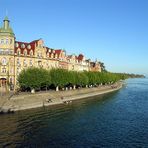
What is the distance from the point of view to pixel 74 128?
57.6m

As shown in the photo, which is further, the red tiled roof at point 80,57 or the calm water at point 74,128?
the red tiled roof at point 80,57

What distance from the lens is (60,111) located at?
78312 millimetres

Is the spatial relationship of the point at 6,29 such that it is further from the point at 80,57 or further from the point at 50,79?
the point at 80,57

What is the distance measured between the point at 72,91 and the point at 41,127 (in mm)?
57348

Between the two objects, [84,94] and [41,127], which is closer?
[41,127]

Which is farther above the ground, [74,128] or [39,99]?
[39,99]

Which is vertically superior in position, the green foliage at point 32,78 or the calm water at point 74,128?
the green foliage at point 32,78

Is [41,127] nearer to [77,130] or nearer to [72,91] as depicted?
[77,130]

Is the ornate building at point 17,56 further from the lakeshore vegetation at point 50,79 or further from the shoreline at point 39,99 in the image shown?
the shoreline at point 39,99

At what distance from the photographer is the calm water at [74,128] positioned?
Answer: 155 ft

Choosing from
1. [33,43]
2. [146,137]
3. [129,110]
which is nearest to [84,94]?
[33,43]

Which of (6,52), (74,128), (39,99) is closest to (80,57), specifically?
(6,52)

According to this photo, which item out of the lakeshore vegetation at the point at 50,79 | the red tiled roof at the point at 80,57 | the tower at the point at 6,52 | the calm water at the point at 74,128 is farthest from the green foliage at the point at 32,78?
the red tiled roof at the point at 80,57

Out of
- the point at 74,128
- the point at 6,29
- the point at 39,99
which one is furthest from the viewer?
the point at 6,29
